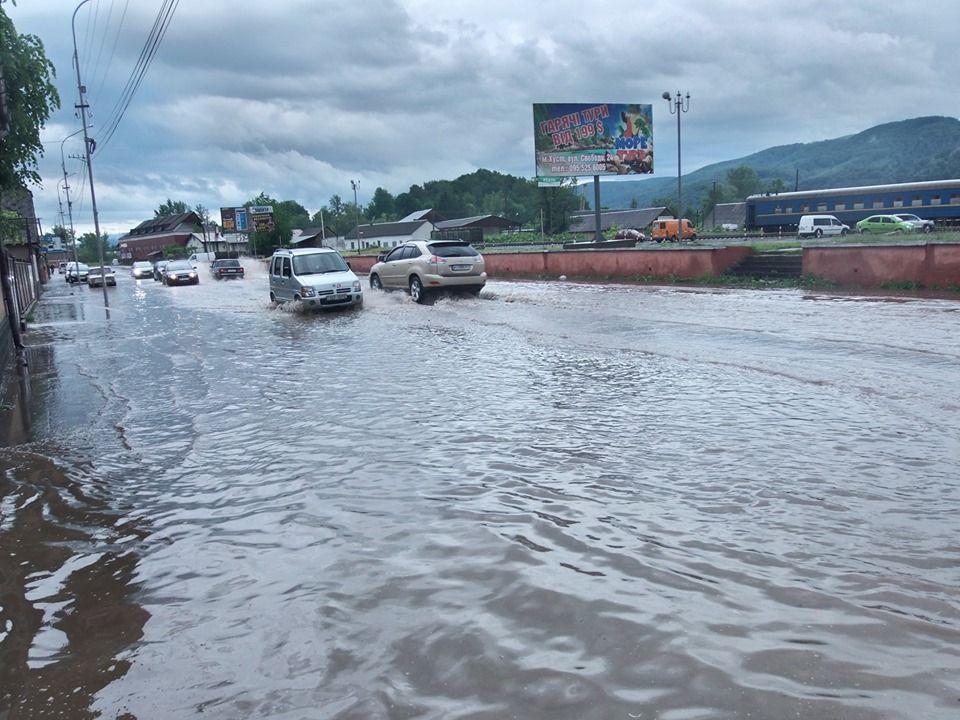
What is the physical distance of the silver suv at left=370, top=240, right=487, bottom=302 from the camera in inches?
774

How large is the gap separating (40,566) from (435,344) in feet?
29.2

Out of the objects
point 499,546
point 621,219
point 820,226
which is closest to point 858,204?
point 820,226

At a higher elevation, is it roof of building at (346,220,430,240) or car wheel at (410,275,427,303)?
roof of building at (346,220,430,240)

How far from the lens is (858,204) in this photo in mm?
46719

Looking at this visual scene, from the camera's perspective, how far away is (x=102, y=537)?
509 centimetres

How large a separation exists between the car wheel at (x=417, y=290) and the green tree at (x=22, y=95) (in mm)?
10391

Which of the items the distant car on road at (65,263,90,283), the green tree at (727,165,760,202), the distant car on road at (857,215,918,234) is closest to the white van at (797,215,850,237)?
the distant car on road at (857,215,918,234)

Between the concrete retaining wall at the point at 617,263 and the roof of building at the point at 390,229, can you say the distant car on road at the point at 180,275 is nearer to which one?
the concrete retaining wall at the point at 617,263

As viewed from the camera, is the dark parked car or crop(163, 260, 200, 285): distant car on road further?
the dark parked car

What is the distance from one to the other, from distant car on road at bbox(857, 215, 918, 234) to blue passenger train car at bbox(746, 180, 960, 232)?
352 cm

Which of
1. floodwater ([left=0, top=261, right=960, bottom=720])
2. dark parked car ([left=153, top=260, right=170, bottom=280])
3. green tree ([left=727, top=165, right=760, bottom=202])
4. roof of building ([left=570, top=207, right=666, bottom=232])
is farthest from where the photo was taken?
green tree ([left=727, top=165, right=760, bottom=202])

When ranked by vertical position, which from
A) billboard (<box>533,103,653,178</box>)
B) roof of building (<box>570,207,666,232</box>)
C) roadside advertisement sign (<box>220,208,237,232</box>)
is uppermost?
roadside advertisement sign (<box>220,208,237,232</box>)

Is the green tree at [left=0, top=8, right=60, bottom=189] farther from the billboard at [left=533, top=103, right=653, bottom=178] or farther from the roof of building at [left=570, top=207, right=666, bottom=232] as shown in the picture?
the roof of building at [left=570, top=207, right=666, bottom=232]

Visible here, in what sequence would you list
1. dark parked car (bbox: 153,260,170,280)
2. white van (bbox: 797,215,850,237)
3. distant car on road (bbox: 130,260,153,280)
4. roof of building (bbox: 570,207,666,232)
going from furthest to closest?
1. roof of building (bbox: 570,207,666,232)
2. distant car on road (bbox: 130,260,153,280)
3. dark parked car (bbox: 153,260,170,280)
4. white van (bbox: 797,215,850,237)
